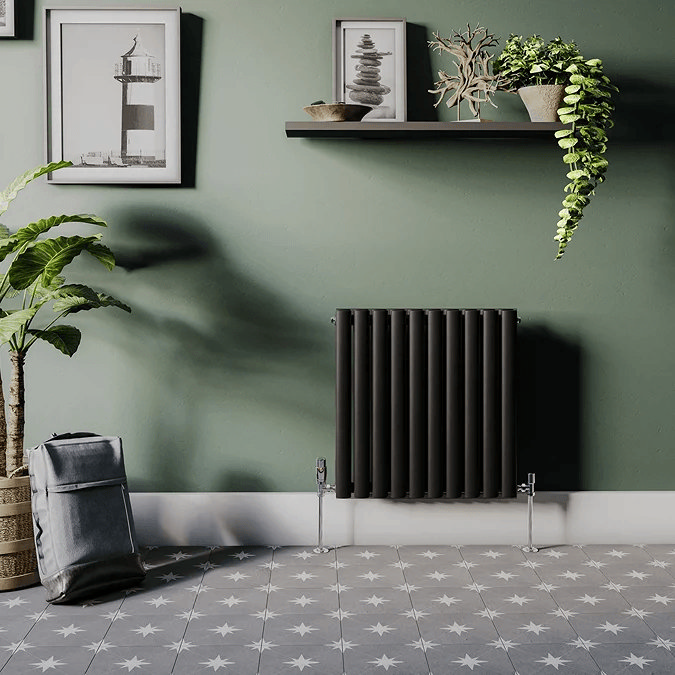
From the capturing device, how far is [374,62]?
267 centimetres

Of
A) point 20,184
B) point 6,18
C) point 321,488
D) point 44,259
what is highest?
point 6,18

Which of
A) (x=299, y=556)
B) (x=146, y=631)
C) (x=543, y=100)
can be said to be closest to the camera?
(x=146, y=631)

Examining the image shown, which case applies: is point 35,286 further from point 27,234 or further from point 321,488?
point 321,488

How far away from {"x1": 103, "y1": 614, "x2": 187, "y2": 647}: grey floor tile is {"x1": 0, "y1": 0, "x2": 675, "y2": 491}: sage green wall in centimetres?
70

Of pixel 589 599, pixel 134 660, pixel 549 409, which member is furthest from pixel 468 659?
pixel 549 409

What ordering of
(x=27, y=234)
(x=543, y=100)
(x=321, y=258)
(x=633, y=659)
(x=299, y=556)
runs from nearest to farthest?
(x=633, y=659)
(x=27, y=234)
(x=543, y=100)
(x=299, y=556)
(x=321, y=258)

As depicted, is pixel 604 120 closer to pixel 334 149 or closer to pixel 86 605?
pixel 334 149

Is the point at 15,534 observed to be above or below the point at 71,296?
below

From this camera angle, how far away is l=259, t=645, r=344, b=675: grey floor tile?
6.10 ft

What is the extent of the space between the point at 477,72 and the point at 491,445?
122 cm

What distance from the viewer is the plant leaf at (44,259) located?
2.30m

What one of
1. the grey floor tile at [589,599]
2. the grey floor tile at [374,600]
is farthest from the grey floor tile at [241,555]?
the grey floor tile at [589,599]

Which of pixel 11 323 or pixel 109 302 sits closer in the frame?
pixel 11 323

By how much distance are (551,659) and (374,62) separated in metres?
1.85
